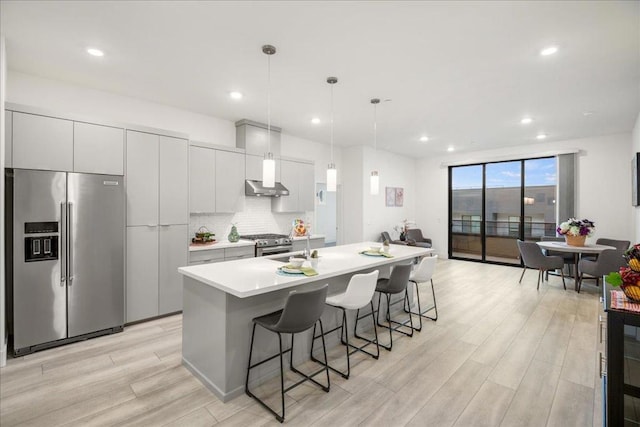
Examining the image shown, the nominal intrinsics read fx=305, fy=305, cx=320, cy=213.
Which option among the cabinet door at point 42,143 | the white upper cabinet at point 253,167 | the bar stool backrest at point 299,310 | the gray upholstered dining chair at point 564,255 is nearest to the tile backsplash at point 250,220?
the white upper cabinet at point 253,167

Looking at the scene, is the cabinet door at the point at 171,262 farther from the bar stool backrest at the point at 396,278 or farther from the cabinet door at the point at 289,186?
the bar stool backrest at the point at 396,278

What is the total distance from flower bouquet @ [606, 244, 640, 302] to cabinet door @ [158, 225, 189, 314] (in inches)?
166

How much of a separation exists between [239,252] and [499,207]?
646 cm

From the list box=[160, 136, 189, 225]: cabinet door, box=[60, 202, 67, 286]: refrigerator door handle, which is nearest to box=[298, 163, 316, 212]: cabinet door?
box=[160, 136, 189, 225]: cabinet door

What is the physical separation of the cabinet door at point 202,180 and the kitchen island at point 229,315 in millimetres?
1919

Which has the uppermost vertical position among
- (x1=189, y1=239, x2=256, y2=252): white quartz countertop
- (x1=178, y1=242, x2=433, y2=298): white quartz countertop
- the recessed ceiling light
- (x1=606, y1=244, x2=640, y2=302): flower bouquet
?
the recessed ceiling light

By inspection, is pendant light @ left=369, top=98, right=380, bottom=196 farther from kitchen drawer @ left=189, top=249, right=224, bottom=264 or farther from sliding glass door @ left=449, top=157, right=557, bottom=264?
sliding glass door @ left=449, top=157, right=557, bottom=264

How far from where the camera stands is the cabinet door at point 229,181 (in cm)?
472

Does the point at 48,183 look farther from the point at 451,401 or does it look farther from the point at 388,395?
the point at 451,401

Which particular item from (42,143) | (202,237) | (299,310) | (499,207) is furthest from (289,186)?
(499,207)

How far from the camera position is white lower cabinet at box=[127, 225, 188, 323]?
143 inches

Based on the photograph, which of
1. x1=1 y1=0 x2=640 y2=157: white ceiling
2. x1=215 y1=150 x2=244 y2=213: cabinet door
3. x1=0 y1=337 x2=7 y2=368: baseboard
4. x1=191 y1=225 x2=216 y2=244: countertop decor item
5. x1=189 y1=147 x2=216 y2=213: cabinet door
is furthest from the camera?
x1=215 y1=150 x2=244 y2=213: cabinet door

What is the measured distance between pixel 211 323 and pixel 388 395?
58.0 inches

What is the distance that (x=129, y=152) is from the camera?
11.8 ft
